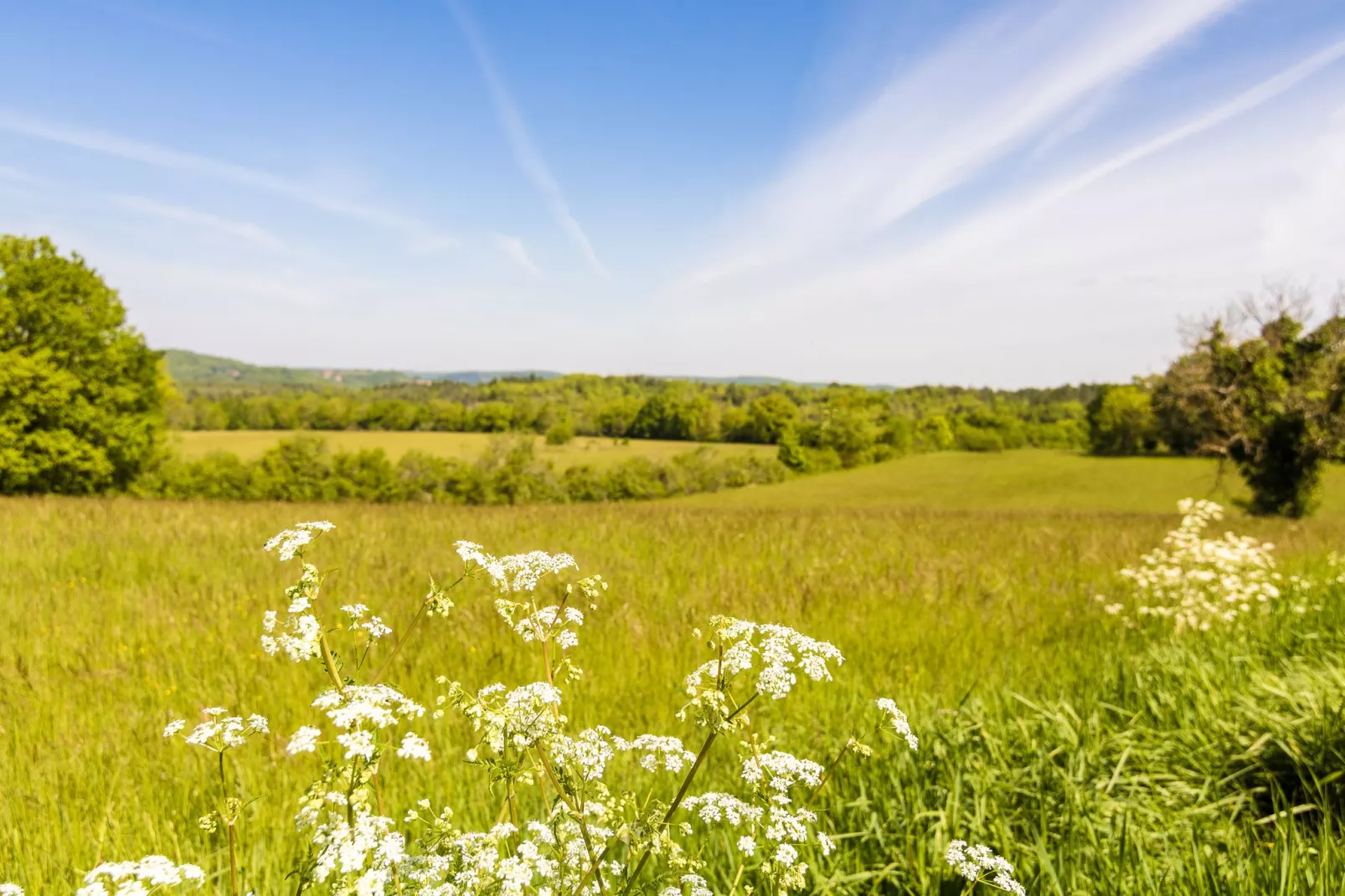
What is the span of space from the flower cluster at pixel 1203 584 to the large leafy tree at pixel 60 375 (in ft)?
105

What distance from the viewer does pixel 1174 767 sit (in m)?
3.20

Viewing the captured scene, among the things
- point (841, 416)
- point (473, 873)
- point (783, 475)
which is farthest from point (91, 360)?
point (841, 416)

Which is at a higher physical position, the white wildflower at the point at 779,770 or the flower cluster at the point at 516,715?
the flower cluster at the point at 516,715

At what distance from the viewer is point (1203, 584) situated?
6258 mm

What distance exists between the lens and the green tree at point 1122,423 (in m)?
76.4

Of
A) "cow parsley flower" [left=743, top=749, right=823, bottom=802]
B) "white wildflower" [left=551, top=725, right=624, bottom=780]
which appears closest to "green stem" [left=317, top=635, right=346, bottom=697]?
"white wildflower" [left=551, top=725, right=624, bottom=780]

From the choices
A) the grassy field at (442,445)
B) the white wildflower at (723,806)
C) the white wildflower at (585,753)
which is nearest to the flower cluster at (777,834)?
the white wildflower at (723,806)

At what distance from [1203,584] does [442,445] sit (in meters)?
73.8

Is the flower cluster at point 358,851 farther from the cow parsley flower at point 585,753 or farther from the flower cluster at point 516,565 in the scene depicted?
the flower cluster at point 516,565

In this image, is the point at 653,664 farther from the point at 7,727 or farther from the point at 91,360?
the point at 91,360

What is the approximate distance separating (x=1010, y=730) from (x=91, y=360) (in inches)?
1300

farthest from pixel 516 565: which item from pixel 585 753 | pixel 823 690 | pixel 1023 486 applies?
pixel 1023 486

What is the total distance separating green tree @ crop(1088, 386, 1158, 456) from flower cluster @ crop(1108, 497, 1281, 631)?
266ft

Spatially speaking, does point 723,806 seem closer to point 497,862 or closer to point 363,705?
point 497,862
